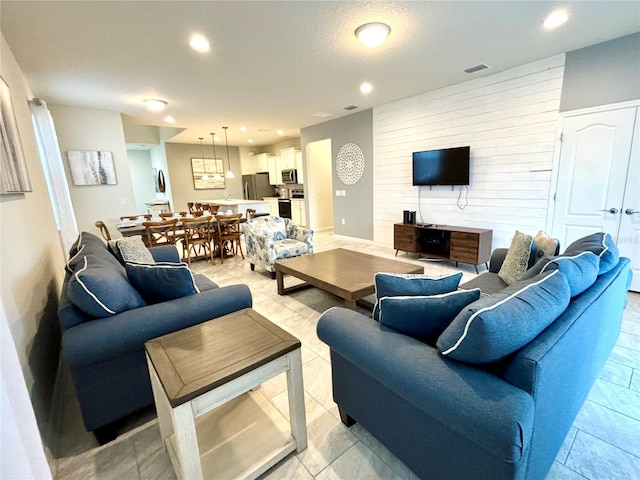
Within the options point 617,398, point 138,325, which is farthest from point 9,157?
point 617,398

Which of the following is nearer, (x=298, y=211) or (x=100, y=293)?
(x=100, y=293)

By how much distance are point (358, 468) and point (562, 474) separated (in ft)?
3.09

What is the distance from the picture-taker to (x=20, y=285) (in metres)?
1.71

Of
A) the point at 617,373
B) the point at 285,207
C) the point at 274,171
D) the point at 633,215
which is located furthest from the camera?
the point at 274,171

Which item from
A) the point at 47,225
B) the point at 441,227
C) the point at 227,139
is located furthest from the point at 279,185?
the point at 47,225

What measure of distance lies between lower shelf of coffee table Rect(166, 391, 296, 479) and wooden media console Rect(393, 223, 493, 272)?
3.56 m

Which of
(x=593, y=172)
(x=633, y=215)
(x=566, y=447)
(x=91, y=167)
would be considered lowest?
(x=566, y=447)

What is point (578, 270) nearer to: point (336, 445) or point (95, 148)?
point (336, 445)

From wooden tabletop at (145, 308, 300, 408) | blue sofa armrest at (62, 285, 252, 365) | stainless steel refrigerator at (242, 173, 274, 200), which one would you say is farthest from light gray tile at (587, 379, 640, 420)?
stainless steel refrigerator at (242, 173, 274, 200)

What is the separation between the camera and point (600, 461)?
4.56 ft

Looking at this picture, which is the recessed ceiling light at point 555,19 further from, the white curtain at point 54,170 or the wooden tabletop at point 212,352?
the white curtain at point 54,170

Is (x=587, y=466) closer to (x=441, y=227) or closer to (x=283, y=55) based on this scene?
(x=441, y=227)

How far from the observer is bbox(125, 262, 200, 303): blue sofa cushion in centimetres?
176

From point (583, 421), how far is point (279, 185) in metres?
9.29
